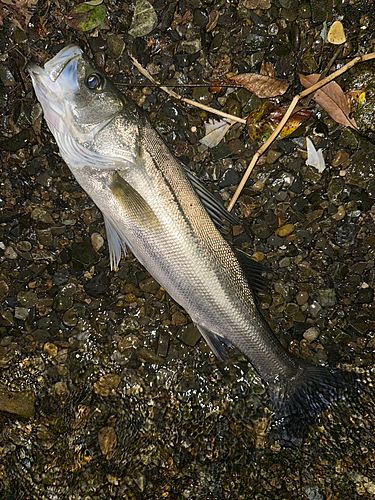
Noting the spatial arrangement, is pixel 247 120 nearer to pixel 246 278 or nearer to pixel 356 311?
pixel 246 278

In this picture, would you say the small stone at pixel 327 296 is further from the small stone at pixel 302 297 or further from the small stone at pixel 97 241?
the small stone at pixel 97 241

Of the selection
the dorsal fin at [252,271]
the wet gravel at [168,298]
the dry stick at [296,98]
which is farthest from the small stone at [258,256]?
the dry stick at [296,98]

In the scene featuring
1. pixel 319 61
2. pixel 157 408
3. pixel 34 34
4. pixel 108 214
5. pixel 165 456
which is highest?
pixel 34 34

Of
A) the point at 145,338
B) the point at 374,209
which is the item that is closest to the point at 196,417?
the point at 145,338

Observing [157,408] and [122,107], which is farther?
[157,408]

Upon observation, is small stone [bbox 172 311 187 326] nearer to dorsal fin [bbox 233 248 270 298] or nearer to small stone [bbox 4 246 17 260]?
dorsal fin [bbox 233 248 270 298]

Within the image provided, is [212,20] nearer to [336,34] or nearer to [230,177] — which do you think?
[336,34]

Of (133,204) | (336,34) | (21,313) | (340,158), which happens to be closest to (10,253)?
(21,313)
